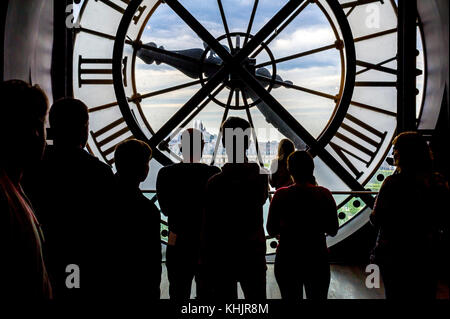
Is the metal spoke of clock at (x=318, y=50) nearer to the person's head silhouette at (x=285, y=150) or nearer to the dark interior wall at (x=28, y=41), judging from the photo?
the person's head silhouette at (x=285, y=150)

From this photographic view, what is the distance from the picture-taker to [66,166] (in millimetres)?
1036

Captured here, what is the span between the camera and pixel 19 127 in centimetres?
72

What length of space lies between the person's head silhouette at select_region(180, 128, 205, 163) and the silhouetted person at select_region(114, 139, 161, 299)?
0.38 metres

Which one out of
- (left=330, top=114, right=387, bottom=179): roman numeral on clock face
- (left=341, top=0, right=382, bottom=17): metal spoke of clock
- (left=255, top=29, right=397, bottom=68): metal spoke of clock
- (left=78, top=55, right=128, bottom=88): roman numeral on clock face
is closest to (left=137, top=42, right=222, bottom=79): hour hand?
(left=78, top=55, right=128, bottom=88): roman numeral on clock face

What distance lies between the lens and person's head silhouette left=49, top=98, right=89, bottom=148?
41.4 inches

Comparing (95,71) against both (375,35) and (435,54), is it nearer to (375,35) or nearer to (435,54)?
(375,35)

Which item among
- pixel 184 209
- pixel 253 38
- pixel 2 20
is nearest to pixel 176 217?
pixel 184 209

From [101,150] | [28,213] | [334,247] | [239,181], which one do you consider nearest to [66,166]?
[28,213]

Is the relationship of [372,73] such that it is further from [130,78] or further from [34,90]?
[34,90]

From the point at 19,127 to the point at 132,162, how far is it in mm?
464

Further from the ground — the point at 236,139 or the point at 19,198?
the point at 236,139

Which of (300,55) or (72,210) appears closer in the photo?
→ (72,210)

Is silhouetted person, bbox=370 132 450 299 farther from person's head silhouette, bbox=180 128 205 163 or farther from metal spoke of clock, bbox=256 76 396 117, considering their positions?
metal spoke of clock, bbox=256 76 396 117

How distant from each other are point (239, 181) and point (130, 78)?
69.4 inches
